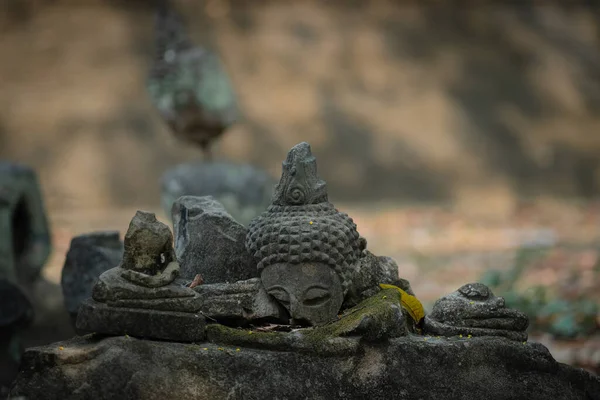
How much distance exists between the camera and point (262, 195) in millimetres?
8977

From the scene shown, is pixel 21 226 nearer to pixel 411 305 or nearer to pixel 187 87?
pixel 187 87

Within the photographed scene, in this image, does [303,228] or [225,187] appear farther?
[225,187]

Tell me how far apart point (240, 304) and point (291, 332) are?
0.31 m

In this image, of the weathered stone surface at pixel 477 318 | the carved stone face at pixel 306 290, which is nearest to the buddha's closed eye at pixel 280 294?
the carved stone face at pixel 306 290

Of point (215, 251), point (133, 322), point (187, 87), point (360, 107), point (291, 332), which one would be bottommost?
point (133, 322)

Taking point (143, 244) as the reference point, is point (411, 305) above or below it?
above

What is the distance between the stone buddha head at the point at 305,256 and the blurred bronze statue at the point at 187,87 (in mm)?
4319

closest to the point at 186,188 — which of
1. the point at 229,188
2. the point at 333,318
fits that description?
the point at 229,188

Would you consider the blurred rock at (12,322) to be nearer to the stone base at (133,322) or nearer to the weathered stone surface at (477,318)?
the stone base at (133,322)

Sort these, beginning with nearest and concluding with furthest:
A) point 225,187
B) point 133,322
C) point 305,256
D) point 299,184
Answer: point 133,322
point 305,256
point 299,184
point 225,187

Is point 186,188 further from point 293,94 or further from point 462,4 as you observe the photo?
point 462,4

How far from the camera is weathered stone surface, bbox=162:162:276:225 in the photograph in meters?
8.73

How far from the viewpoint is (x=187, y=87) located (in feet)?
29.5

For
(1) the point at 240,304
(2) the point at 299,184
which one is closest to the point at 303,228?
(2) the point at 299,184
